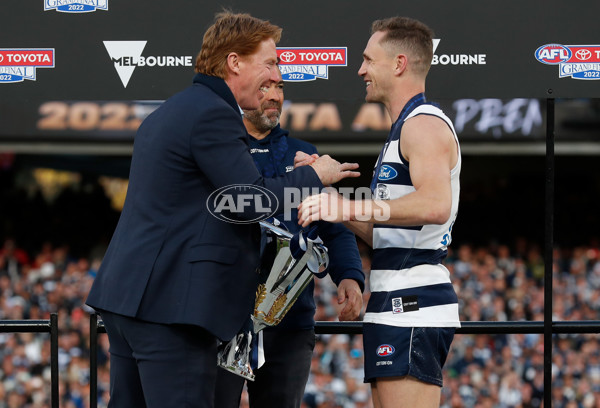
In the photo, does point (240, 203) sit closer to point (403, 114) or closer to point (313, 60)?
point (403, 114)

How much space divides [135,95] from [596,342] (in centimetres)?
969

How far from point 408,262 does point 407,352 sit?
0.28m

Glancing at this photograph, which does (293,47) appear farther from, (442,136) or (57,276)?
(57,276)

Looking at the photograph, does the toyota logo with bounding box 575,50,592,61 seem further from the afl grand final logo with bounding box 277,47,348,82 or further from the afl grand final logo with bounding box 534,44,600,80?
the afl grand final logo with bounding box 277,47,348,82

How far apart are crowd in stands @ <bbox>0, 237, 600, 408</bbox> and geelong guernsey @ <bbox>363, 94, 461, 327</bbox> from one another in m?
7.81

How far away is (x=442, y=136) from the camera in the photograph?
238 centimetres

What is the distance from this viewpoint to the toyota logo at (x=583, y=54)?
3062 mm

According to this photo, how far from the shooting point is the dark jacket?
2.93 meters

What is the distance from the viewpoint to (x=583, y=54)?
3.07 meters

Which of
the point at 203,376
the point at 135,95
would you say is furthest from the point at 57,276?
the point at 203,376

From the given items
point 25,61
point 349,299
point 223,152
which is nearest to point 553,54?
point 349,299

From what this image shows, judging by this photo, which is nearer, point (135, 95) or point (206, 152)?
point (206, 152)

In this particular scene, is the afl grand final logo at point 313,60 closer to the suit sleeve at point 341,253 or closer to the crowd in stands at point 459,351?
the suit sleeve at point 341,253

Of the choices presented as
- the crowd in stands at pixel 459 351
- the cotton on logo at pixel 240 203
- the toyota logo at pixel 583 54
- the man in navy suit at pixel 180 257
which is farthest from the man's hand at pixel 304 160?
the crowd in stands at pixel 459 351
